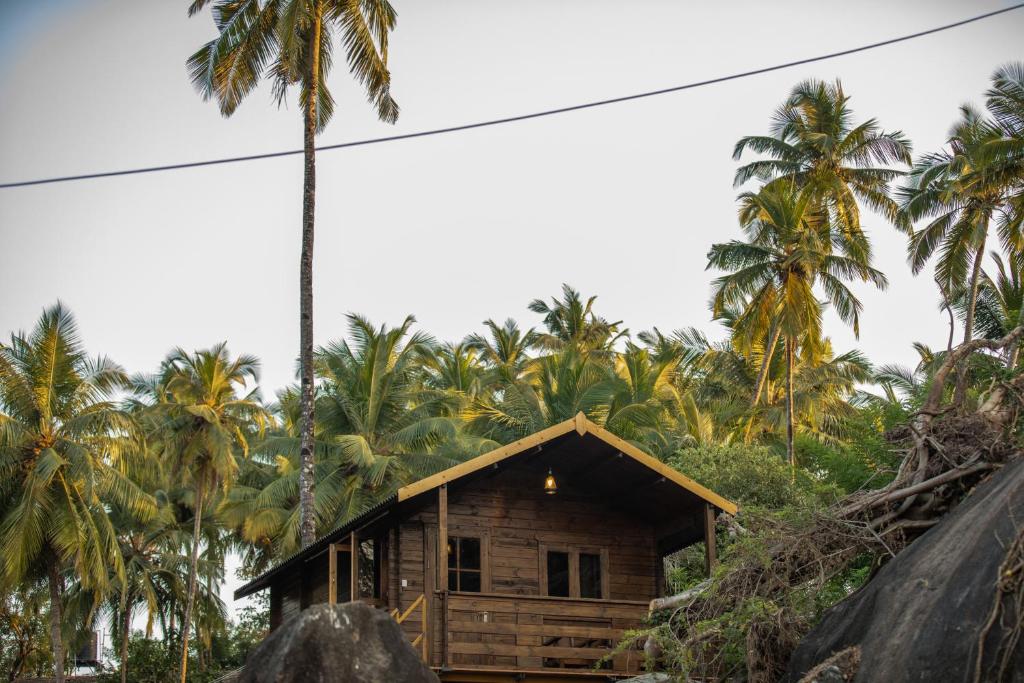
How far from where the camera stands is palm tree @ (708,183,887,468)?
34.2 metres

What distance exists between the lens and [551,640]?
1862 centimetres

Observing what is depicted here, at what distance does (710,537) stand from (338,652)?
7430mm

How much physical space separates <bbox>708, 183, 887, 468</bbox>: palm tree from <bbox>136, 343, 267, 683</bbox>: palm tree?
14635 millimetres

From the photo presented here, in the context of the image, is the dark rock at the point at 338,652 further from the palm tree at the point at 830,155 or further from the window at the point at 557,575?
the palm tree at the point at 830,155

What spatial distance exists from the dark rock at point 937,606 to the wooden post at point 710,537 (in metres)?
7.19

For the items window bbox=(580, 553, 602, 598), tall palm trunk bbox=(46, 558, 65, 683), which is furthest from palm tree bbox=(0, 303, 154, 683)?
window bbox=(580, 553, 602, 598)

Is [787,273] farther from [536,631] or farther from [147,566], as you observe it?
[147,566]

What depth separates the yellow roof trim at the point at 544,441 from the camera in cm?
1752

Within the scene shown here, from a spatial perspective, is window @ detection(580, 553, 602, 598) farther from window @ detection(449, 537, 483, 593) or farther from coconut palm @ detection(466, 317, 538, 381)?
coconut palm @ detection(466, 317, 538, 381)

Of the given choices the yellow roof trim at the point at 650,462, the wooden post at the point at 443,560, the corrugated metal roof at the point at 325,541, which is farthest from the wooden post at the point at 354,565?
the yellow roof trim at the point at 650,462

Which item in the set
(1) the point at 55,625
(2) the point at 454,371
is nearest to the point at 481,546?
(1) the point at 55,625

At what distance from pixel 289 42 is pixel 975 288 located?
18.0m

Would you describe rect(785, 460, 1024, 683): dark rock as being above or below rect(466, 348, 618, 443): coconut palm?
below

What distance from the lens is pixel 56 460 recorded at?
28172 millimetres
